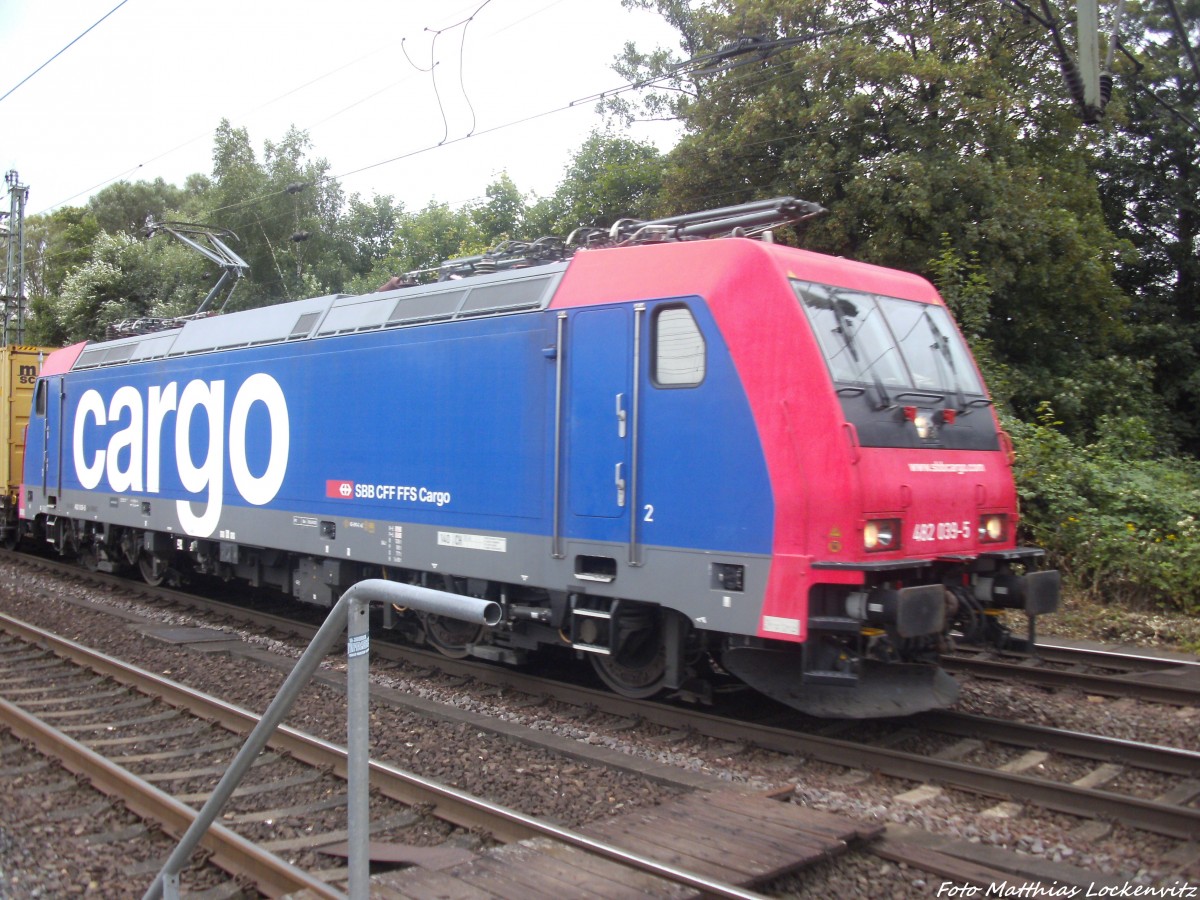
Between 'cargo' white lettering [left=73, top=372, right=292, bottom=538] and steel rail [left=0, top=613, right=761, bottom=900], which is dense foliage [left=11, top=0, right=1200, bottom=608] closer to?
'cargo' white lettering [left=73, top=372, right=292, bottom=538]

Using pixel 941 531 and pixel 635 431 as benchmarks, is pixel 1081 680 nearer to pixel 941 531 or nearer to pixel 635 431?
pixel 941 531

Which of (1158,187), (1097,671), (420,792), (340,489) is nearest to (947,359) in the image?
(1097,671)

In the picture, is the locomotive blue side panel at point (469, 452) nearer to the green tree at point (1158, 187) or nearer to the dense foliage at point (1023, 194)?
the dense foliage at point (1023, 194)

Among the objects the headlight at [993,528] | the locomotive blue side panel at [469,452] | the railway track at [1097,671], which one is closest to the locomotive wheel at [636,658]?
the locomotive blue side panel at [469,452]

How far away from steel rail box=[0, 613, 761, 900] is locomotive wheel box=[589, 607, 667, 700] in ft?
5.91

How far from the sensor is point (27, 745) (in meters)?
6.91

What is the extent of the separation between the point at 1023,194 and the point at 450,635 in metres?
13.0

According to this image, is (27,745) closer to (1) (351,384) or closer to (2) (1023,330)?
(1) (351,384)

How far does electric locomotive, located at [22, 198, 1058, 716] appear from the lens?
604 cm

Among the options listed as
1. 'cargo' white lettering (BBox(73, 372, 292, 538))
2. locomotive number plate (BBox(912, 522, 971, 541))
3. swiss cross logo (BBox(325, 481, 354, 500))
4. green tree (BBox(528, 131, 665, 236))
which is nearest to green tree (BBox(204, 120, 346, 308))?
green tree (BBox(528, 131, 665, 236))

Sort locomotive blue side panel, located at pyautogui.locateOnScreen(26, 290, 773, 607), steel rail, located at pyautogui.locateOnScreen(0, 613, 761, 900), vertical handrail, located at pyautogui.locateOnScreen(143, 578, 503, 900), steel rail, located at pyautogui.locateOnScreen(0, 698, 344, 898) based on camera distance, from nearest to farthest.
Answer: vertical handrail, located at pyautogui.locateOnScreen(143, 578, 503, 900)
steel rail, located at pyautogui.locateOnScreen(0, 613, 761, 900)
steel rail, located at pyautogui.locateOnScreen(0, 698, 344, 898)
locomotive blue side panel, located at pyautogui.locateOnScreen(26, 290, 773, 607)

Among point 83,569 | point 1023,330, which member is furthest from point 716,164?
point 83,569

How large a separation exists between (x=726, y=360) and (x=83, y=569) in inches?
526

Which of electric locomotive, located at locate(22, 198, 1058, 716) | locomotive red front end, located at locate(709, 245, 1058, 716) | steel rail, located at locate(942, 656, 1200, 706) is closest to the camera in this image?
locomotive red front end, located at locate(709, 245, 1058, 716)
